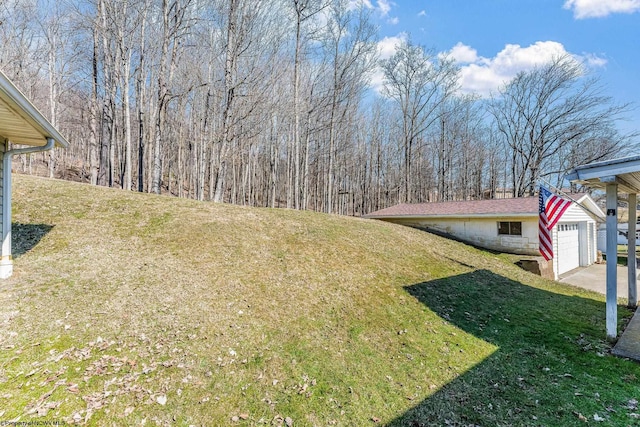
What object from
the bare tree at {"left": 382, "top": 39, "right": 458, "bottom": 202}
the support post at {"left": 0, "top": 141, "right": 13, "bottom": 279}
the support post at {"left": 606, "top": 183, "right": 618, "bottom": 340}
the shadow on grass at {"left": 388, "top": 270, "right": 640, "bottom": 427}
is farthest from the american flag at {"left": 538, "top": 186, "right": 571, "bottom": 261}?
the bare tree at {"left": 382, "top": 39, "right": 458, "bottom": 202}

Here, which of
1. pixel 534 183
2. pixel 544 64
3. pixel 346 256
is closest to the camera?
pixel 346 256

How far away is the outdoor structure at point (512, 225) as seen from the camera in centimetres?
1158

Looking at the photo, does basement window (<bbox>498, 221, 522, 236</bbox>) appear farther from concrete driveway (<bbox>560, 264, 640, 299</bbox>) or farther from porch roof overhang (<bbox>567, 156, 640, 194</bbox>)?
porch roof overhang (<bbox>567, 156, 640, 194</bbox>)

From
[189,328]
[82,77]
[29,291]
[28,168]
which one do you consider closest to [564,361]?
[189,328]

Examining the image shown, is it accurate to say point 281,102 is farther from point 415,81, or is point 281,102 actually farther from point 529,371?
point 529,371

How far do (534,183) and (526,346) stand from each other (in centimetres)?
2069

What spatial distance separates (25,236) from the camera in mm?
5945

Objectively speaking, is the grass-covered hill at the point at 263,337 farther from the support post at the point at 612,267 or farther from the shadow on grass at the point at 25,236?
the support post at the point at 612,267

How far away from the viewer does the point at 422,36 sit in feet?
70.1

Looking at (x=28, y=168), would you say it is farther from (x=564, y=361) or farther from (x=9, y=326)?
(x=564, y=361)

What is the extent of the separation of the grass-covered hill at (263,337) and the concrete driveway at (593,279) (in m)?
2.55

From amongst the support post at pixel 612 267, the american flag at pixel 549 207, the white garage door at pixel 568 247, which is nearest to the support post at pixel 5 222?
the support post at pixel 612 267

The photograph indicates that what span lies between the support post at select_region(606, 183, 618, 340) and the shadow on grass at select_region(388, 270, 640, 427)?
1.02ft

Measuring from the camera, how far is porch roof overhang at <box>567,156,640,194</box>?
4.50m
